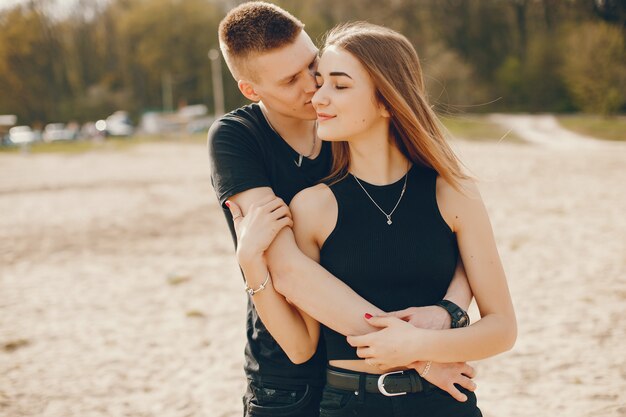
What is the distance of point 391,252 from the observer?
2090 millimetres

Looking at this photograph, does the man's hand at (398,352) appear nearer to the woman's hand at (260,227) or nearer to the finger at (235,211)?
the woman's hand at (260,227)

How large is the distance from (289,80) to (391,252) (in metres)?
0.87

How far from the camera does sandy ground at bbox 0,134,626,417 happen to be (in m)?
4.55

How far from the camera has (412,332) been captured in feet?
6.51

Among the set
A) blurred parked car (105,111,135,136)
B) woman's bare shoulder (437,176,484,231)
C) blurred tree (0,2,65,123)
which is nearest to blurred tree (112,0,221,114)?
blurred tree (0,2,65,123)

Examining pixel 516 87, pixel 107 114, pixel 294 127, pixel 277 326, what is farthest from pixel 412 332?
pixel 107 114

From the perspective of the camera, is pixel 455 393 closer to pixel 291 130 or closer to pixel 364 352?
pixel 364 352

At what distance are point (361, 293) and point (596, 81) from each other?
1312 inches

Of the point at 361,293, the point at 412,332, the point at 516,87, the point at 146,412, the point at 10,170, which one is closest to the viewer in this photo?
the point at 412,332

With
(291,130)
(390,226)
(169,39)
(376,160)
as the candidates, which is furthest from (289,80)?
(169,39)

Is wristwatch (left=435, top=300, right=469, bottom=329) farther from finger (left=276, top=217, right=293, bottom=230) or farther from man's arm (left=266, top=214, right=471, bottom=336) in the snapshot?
finger (left=276, top=217, right=293, bottom=230)

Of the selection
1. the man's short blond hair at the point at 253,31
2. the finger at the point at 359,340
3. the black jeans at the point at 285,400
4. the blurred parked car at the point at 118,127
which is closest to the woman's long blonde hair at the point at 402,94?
the man's short blond hair at the point at 253,31

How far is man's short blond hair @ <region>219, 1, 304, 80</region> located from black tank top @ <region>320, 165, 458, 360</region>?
783 millimetres

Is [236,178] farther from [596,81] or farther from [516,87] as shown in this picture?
[516,87]
